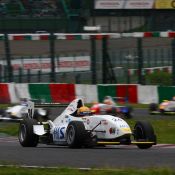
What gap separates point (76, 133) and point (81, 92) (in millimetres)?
11943

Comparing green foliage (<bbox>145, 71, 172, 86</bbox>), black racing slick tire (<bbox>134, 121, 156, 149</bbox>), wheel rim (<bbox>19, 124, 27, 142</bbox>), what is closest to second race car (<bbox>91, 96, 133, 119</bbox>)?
green foliage (<bbox>145, 71, 172, 86</bbox>)

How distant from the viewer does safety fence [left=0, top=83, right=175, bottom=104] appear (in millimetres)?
22891

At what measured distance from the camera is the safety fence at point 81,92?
22.9 metres

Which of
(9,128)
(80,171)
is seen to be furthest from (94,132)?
(9,128)

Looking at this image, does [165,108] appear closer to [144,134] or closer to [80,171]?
Result: [144,134]

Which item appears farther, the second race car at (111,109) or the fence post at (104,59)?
the fence post at (104,59)

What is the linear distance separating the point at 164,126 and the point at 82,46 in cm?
888

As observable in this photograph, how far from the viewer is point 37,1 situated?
49.4 metres

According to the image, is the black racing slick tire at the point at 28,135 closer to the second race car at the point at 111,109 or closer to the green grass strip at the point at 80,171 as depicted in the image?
the green grass strip at the point at 80,171

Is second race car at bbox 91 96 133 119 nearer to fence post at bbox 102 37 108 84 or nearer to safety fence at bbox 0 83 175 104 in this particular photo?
safety fence at bbox 0 83 175 104

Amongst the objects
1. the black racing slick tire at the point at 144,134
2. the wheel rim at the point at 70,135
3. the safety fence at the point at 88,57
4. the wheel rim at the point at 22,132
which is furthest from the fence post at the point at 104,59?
the wheel rim at the point at 70,135

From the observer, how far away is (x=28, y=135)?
1311cm

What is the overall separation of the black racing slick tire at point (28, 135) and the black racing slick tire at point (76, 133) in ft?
3.24

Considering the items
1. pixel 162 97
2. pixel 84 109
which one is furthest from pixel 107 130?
pixel 162 97
